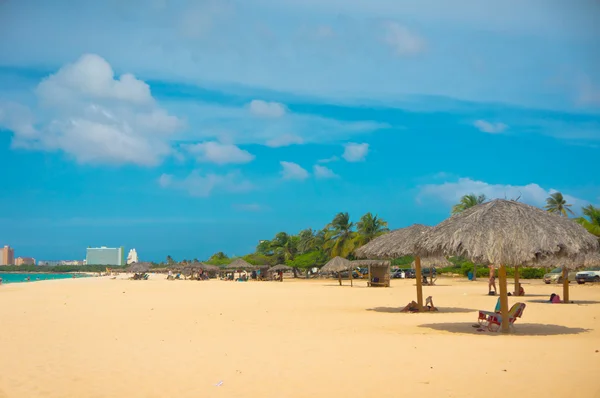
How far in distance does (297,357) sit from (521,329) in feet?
18.3

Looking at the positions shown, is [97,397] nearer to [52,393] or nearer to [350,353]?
[52,393]

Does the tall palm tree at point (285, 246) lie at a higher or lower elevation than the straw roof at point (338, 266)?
higher

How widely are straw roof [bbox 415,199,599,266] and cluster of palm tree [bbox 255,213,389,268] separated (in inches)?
1724

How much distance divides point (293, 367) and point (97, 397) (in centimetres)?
258

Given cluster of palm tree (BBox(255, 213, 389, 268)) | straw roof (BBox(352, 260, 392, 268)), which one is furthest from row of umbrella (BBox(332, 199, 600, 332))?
cluster of palm tree (BBox(255, 213, 389, 268))

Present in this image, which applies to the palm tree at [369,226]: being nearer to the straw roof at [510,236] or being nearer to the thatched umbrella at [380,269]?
the thatched umbrella at [380,269]

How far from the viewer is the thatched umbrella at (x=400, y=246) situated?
1574 cm

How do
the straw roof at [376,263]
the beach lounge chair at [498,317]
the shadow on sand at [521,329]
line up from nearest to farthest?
the shadow on sand at [521,329] < the beach lounge chair at [498,317] < the straw roof at [376,263]

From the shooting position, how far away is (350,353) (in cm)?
873

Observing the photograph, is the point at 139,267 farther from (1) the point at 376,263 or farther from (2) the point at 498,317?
(2) the point at 498,317

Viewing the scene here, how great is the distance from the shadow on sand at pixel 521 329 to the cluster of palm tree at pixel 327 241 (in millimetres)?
42563

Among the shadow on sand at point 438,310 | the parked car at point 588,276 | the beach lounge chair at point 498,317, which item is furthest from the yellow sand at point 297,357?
the parked car at point 588,276

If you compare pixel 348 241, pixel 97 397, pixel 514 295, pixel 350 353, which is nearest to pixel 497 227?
pixel 350 353

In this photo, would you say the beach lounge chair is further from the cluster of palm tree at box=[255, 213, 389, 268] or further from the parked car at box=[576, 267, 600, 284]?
the cluster of palm tree at box=[255, 213, 389, 268]
